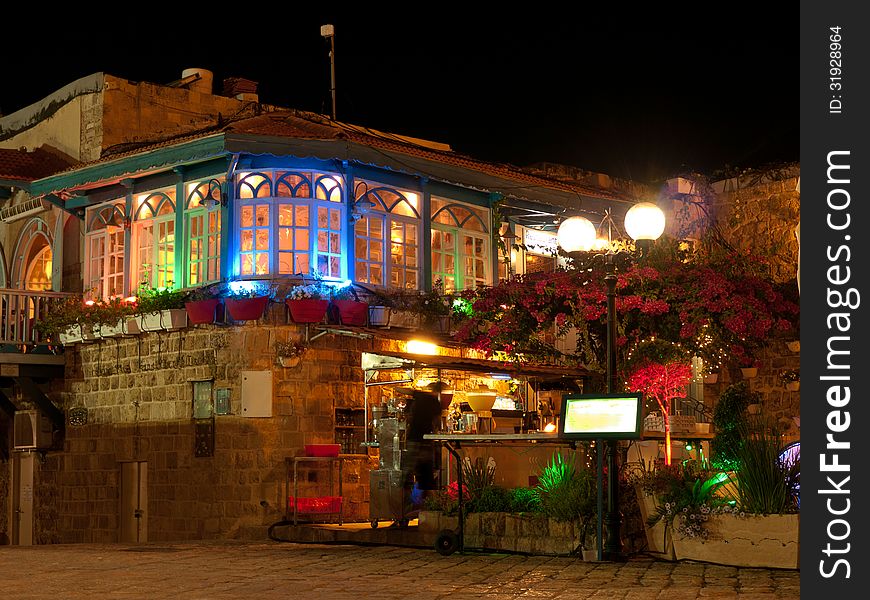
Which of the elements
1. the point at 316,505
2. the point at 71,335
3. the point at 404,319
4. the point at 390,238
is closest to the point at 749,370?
the point at 404,319

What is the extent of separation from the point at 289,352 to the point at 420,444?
3.14m

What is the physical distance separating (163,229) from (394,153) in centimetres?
386

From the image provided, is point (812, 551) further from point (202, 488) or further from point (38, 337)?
point (38, 337)

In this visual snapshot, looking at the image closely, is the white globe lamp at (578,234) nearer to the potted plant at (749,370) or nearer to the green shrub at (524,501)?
the green shrub at (524,501)

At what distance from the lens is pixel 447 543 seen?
14000mm

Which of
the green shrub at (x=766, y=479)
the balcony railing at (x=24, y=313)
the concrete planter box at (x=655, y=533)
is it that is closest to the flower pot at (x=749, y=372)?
the concrete planter box at (x=655, y=533)

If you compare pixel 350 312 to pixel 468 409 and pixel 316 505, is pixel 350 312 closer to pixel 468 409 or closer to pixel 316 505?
pixel 468 409

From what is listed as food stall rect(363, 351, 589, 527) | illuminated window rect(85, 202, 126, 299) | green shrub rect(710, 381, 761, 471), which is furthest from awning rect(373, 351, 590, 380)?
illuminated window rect(85, 202, 126, 299)

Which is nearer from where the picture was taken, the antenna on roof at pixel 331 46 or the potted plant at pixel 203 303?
the potted plant at pixel 203 303

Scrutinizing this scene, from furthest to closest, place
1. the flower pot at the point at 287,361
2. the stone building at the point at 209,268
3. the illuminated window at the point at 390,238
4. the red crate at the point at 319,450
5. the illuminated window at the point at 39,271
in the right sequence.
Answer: the illuminated window at the point at 39,271, the illuminated window at the point at 390,238, the stone building at the point at 209,268, the flower pot at the point at 287,361, the red crate at the point at 319,450

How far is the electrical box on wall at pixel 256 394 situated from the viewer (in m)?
18.3

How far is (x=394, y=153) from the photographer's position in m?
19.6

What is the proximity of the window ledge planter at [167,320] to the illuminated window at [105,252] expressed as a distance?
1445 mm

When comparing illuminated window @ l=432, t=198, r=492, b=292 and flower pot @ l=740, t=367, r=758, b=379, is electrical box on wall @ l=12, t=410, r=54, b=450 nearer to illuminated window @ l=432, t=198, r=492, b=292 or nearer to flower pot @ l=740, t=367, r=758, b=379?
illuminated window @ l=432, t=198, r=492, b=292
